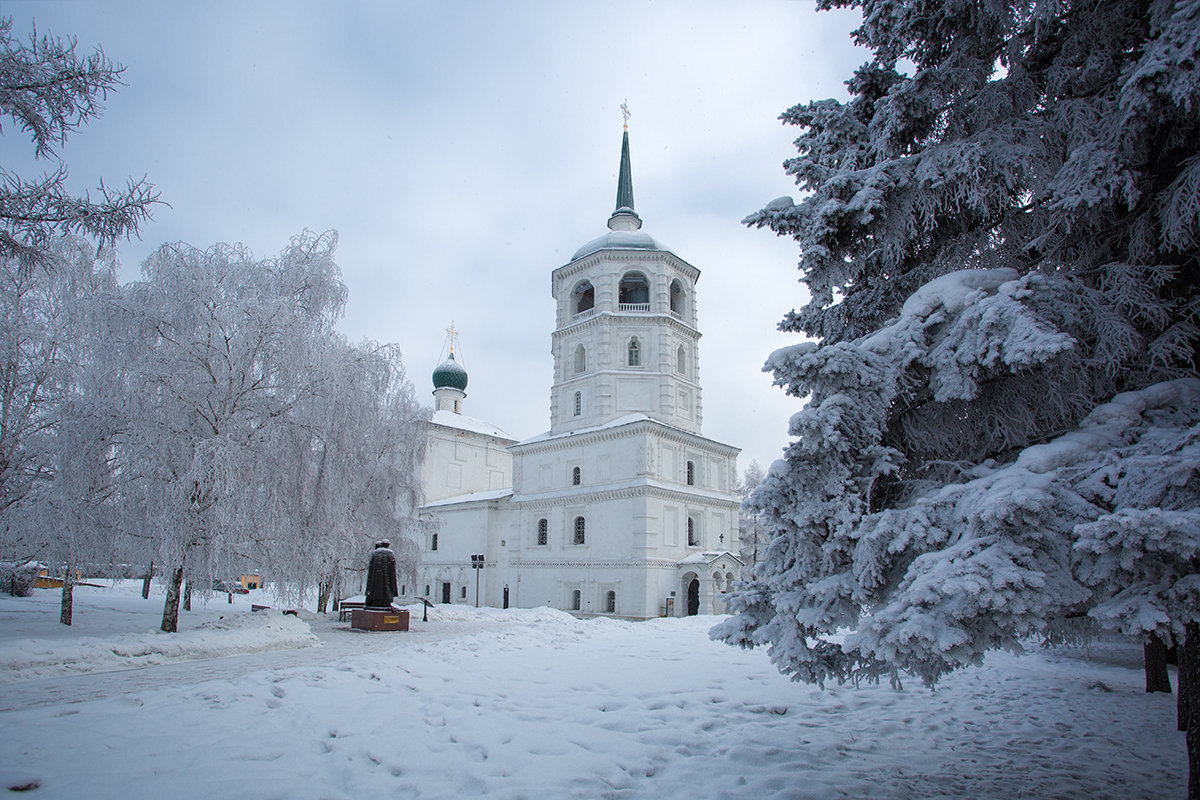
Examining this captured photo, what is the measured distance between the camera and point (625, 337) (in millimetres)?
31219

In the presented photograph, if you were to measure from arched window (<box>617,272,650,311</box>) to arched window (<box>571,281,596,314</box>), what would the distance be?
1479mm

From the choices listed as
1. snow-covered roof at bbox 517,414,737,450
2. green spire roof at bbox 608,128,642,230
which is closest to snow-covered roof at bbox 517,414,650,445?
snow-covered roof at bbox 517,414,737,450

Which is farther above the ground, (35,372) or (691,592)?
(35,372)

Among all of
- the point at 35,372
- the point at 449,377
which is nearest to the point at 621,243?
the point at 449,377

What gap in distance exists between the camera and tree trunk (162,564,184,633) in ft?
41.6

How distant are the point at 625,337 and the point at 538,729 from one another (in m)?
25.3

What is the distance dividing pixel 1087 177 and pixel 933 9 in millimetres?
2790

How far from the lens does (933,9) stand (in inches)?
252

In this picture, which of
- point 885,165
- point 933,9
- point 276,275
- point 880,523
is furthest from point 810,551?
point 276,275

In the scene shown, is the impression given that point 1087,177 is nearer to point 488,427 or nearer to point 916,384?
point 916,384

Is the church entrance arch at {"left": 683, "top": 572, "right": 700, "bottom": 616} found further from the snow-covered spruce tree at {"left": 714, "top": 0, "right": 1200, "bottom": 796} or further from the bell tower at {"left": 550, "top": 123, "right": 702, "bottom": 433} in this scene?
the snow-covered spruce tree at {"left": 714, "top": 0, "right": 1200, "bottom": 796}

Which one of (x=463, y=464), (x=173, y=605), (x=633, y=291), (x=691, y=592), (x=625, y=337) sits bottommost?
(x=691, y=592)

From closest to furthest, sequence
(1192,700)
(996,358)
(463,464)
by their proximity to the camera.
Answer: (996,358), (1192,700), (463,464)

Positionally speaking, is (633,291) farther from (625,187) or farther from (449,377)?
(449,377)
